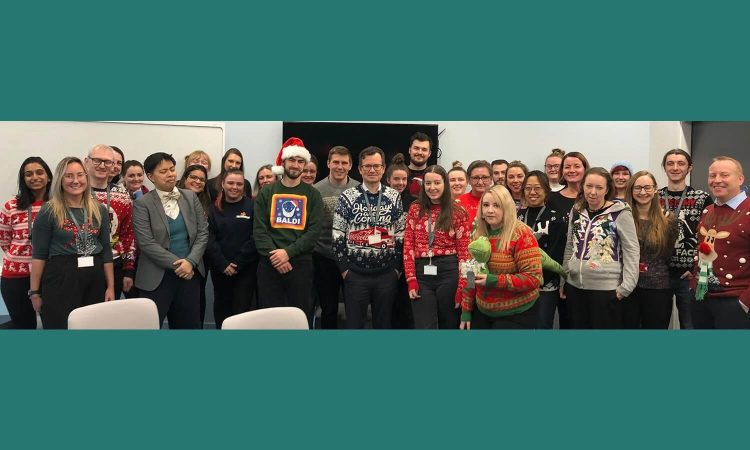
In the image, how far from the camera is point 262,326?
2588 mm

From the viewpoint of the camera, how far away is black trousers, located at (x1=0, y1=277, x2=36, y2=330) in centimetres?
388

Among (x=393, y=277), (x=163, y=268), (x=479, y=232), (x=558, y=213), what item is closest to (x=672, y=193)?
(x=558, y=213)

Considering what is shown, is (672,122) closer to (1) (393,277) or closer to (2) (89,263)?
(1) (393,277)

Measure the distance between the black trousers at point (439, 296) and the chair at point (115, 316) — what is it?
162 centimetres

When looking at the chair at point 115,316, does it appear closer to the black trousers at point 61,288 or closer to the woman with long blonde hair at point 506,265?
the black trousers at point 61,288

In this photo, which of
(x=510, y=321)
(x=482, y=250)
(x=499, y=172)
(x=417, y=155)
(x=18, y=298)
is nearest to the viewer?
(x=482, y=250)

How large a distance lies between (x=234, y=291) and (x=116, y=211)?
969 mm

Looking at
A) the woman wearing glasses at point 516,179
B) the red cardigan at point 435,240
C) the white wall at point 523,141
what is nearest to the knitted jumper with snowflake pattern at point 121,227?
the red cardigan at point 435,240

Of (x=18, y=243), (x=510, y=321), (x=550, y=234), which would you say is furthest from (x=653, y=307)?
(x=18, y=243)

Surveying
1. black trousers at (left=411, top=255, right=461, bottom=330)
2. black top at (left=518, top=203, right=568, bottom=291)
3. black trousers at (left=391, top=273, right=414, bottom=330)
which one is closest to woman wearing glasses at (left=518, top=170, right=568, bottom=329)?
black top at (left=518, top=203, right=568, bottom=291)

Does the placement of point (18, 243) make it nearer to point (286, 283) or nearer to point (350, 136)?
point (286, 283)

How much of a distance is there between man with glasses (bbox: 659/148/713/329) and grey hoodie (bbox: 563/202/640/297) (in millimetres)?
548

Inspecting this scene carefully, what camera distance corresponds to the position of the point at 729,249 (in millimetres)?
3250

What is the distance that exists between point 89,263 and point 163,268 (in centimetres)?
43
